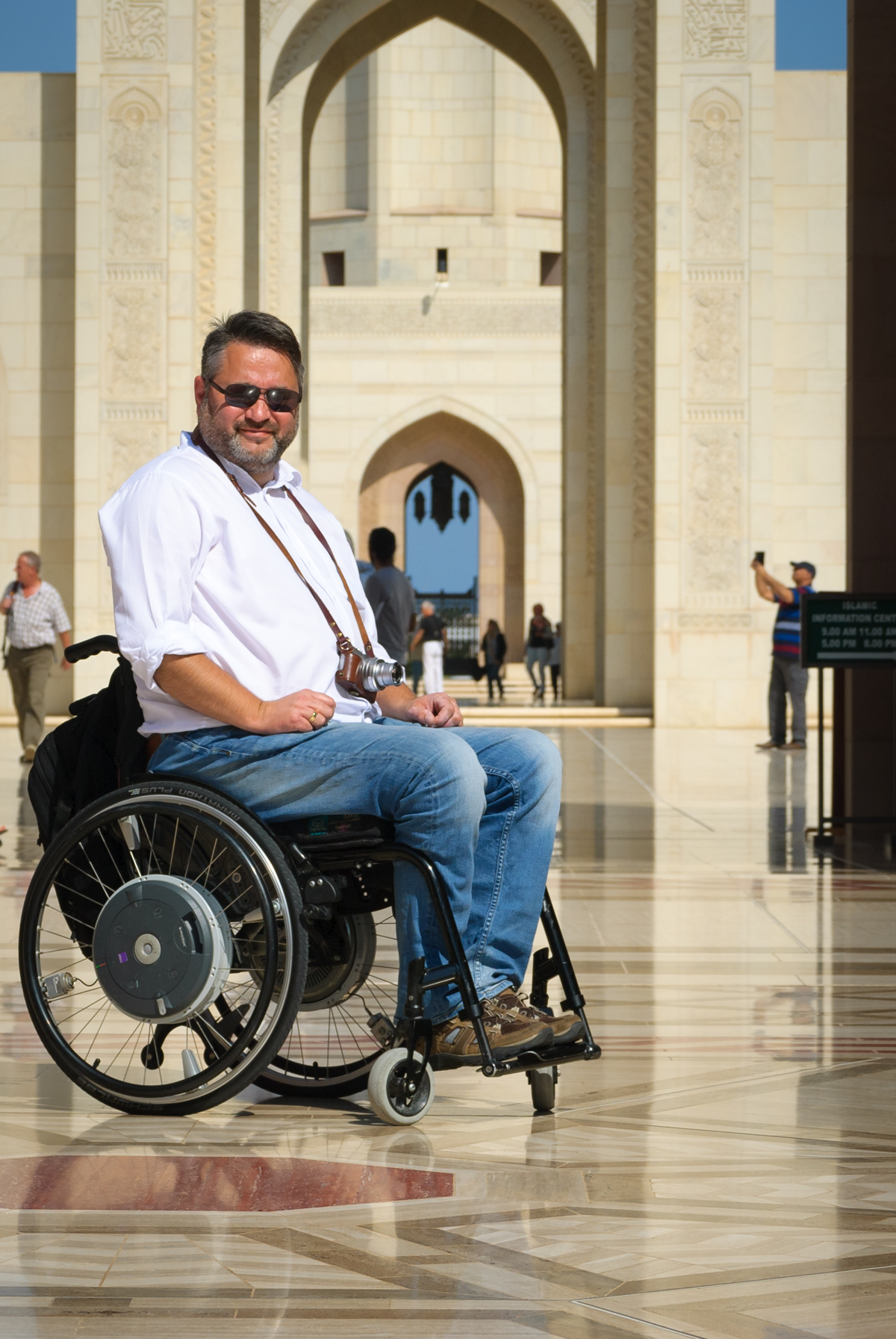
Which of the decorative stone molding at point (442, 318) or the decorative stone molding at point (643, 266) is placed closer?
the decorative stone molding at point (643, 266)

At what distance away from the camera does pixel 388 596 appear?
10.4 metres

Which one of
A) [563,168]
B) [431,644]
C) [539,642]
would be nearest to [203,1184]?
[431,644]

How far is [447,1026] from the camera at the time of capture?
10.1ft

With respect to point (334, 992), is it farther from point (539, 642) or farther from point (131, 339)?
point (539, 642)

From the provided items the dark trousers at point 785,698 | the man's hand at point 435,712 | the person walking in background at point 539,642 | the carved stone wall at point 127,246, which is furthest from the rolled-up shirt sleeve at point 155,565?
the person walking in background at point 539,642

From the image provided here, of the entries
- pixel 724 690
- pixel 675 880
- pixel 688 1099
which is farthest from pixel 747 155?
pixel 688 1099

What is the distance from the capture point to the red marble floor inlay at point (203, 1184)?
2.62 m

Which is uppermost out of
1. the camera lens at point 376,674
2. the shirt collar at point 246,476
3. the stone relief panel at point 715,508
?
the stone relief panel at point 715,508

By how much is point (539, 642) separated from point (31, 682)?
1425 centimetres

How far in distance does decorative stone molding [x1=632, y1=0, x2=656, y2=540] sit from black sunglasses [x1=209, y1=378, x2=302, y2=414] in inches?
628

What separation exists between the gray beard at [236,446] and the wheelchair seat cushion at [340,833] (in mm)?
774

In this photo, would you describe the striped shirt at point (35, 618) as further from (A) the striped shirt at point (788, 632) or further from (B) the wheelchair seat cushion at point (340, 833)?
(B) the wheelchair seat cushion at point (340, 833)

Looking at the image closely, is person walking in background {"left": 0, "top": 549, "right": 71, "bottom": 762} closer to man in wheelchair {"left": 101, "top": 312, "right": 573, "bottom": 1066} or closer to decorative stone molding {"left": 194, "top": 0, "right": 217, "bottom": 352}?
decorative stone molding {"left": 194, "top": 0, "right": 217, "bottom": 352}

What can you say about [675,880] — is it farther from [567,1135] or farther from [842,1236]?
[842,1236]
